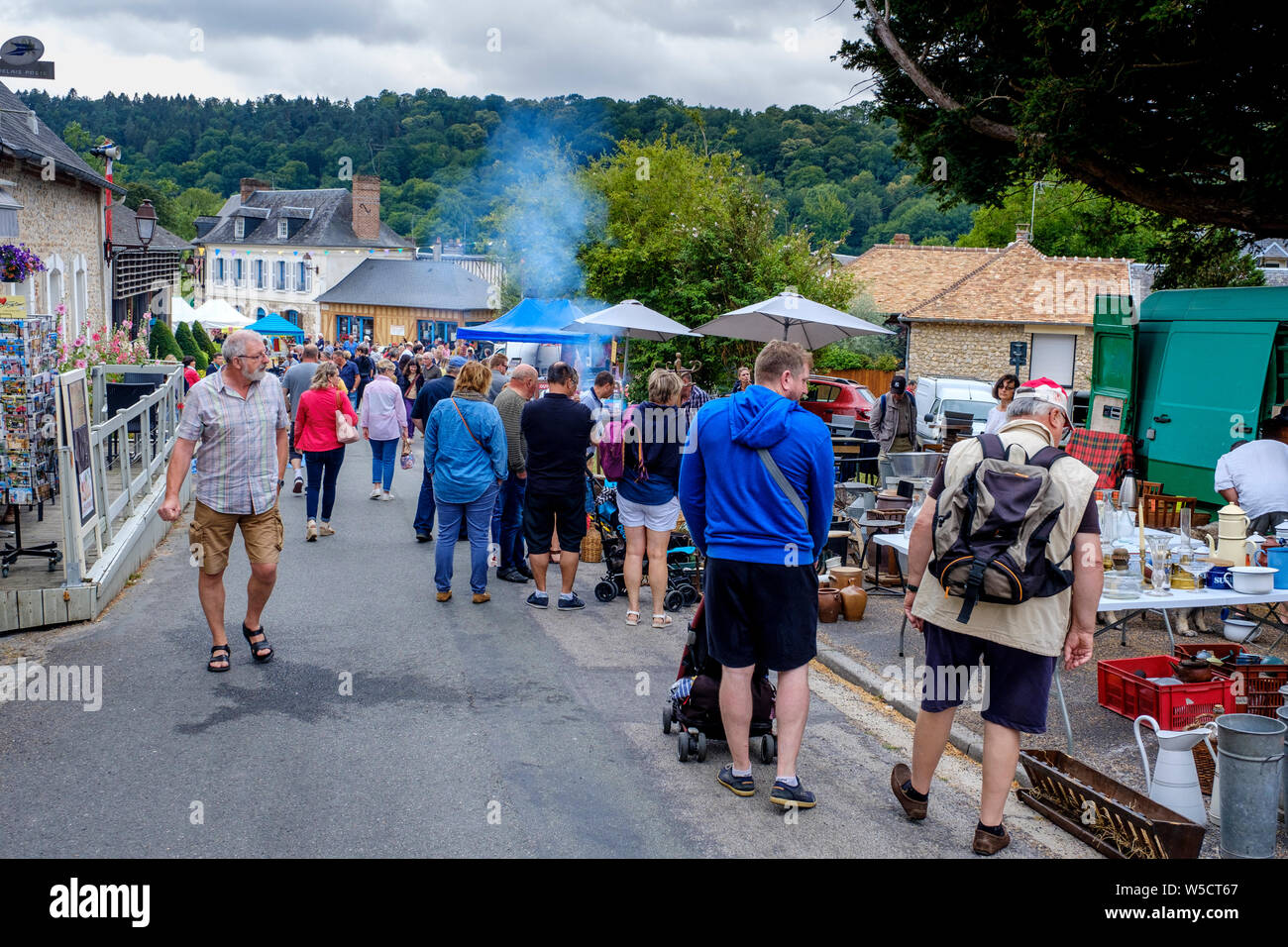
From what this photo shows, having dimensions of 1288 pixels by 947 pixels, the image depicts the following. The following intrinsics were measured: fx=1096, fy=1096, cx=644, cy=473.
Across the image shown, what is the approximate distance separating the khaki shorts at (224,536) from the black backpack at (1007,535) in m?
4.10

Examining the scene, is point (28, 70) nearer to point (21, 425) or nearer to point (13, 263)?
point (13, 263)

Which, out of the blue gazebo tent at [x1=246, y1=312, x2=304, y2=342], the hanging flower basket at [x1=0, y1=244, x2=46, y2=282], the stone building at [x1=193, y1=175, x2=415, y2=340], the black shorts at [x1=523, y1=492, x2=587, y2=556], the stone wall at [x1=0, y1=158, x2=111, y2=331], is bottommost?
the black shorts at [x1=523, y1=492, x2=587, y2=556]

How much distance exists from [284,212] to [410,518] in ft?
200

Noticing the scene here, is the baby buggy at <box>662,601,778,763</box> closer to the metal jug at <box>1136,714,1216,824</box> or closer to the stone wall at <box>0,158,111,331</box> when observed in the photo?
the metal jug at <box>1136,714,1216,824</box>

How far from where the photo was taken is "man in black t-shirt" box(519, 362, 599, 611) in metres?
8.46

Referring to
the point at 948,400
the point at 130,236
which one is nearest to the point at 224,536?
the point at 948,400

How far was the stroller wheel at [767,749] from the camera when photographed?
17.9 feet

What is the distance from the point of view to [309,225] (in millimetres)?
67562

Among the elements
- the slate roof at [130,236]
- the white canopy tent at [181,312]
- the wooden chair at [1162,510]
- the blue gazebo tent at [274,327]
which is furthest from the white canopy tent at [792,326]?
the white canopy tent at [181,312]

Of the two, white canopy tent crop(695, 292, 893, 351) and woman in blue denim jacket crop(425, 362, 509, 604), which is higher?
white canopy tent crop(695, 292, 893, 351)

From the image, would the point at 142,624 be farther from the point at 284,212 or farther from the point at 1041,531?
the point at 284,212

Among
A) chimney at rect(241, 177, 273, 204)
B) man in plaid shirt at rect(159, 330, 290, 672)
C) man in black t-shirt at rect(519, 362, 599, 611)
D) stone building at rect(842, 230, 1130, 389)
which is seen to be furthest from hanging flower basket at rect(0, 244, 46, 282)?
chimney at rect(241, 177, 273, 204)

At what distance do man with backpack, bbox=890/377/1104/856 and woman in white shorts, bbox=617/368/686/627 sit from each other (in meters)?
3.36
